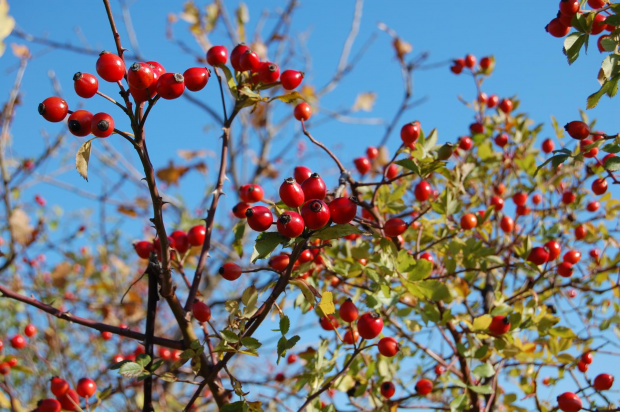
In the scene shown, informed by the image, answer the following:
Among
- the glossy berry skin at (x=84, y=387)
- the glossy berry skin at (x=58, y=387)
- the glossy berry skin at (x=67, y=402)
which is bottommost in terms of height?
the glossy berry skin at (x=67, y=402)

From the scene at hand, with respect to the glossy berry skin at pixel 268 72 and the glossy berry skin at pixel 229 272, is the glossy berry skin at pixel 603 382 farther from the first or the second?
the glossy berry skin at pixel 268 72

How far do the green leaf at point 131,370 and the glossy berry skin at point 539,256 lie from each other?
1.70m

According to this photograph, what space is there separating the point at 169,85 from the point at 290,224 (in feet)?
1.64

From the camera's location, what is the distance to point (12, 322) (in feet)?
20.3

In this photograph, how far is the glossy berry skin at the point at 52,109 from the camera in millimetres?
1344

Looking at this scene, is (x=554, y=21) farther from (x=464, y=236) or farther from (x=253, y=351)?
(x=253, y=351)

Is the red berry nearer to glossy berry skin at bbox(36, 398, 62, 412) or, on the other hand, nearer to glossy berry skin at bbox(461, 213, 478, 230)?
glossy berry skin at bbox(461, 213, 478, 230)

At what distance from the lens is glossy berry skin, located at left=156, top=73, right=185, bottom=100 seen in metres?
1.28

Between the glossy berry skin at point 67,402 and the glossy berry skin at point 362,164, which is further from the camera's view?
the glossy berry skin at point 362,164

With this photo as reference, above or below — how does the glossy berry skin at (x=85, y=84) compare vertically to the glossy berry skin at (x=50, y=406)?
above

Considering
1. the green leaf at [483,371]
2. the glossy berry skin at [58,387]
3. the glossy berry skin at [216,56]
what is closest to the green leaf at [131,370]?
the glossy berry skin at [58,387]

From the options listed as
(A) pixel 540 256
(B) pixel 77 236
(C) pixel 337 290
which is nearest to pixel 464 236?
(A) pixel 540 256

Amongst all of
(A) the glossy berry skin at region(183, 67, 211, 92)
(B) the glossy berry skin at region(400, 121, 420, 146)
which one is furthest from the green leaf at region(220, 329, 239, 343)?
(B) the glossy berry skin at region(400, 121, 420, 146)

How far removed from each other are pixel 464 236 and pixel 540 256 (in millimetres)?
552
